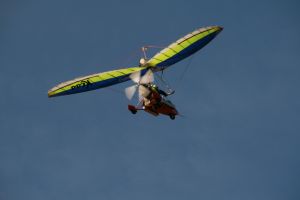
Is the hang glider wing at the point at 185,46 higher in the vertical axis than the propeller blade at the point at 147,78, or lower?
higher

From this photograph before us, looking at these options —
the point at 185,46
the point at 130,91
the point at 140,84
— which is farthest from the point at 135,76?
the point at 185,46

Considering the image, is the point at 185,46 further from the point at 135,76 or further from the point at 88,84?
the point at 88,84

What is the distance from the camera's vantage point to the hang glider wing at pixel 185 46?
67812 millimetres

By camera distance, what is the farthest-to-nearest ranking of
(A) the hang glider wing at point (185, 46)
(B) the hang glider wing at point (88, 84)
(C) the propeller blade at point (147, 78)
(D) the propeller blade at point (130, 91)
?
1. (A) the hang glider wing at point (185, 46)
2. (B) the hang glider wing at point (88, 84)
3. (C) the propeller blade at point (147, 78)
4. (D) the propeller blade at point (130, 91)

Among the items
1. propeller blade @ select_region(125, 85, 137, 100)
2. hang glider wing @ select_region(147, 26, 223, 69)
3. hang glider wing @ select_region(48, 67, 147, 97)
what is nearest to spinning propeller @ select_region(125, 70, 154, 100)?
propeller blade @ select_region(125, 85, 137, 100)

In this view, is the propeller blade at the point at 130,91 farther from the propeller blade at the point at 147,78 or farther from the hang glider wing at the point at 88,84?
the hang glider wing at the point at 88,84

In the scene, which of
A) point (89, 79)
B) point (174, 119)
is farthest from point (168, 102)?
point (89, 79)

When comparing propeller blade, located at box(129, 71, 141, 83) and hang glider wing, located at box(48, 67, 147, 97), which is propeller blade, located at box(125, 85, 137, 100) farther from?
hang glider wing, located at box(48, 67, 147, 97)

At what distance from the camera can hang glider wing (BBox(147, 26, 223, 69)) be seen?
222ft

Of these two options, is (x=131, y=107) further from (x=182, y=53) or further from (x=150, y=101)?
(x=182, y=53)

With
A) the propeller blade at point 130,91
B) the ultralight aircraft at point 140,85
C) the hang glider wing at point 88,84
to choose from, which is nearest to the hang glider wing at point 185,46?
the ultralight aircraft at point 140,85

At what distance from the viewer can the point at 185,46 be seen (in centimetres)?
6919

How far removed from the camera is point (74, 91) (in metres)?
65.9

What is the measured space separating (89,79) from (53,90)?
3.04 m
